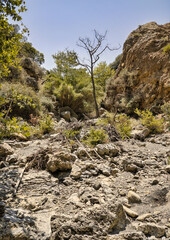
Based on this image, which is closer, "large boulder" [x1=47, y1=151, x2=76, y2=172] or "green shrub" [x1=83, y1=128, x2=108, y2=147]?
"large boulder" [x1=47, y1=151, x2=76, y2=172]

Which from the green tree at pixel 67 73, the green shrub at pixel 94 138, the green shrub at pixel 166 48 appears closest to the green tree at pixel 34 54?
the green tree at pixel 67 73

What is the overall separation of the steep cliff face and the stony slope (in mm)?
4814

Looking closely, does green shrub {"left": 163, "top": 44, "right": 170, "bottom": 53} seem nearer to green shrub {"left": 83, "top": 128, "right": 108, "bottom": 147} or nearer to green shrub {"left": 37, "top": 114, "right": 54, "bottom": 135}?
green shrub {"left": 83, "top": 128, "right": 108, "bottom": 147}

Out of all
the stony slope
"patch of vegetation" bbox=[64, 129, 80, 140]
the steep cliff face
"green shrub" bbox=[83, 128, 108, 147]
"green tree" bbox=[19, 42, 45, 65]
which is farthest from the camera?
"green tree" bbox=[19, 42, 45, 65]

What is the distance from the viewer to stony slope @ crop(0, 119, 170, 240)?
141 cm

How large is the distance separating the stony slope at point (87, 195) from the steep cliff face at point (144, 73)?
190 inches

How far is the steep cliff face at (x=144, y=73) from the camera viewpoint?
8.03m

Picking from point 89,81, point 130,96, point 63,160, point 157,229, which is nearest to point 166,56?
point 130,96

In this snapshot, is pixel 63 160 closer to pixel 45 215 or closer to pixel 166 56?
pixel 45 215

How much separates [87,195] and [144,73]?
29.1ft

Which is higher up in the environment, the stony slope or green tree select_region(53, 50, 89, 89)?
green tree select_region(53, 50, 89, 89)

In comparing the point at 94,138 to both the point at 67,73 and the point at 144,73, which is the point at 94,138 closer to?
the point at 144,73

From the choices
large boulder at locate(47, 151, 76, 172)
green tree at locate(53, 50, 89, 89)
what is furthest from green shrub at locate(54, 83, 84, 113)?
large boulder at locate(47, 151, 76, 172)

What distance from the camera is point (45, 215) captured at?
72.1 inches
